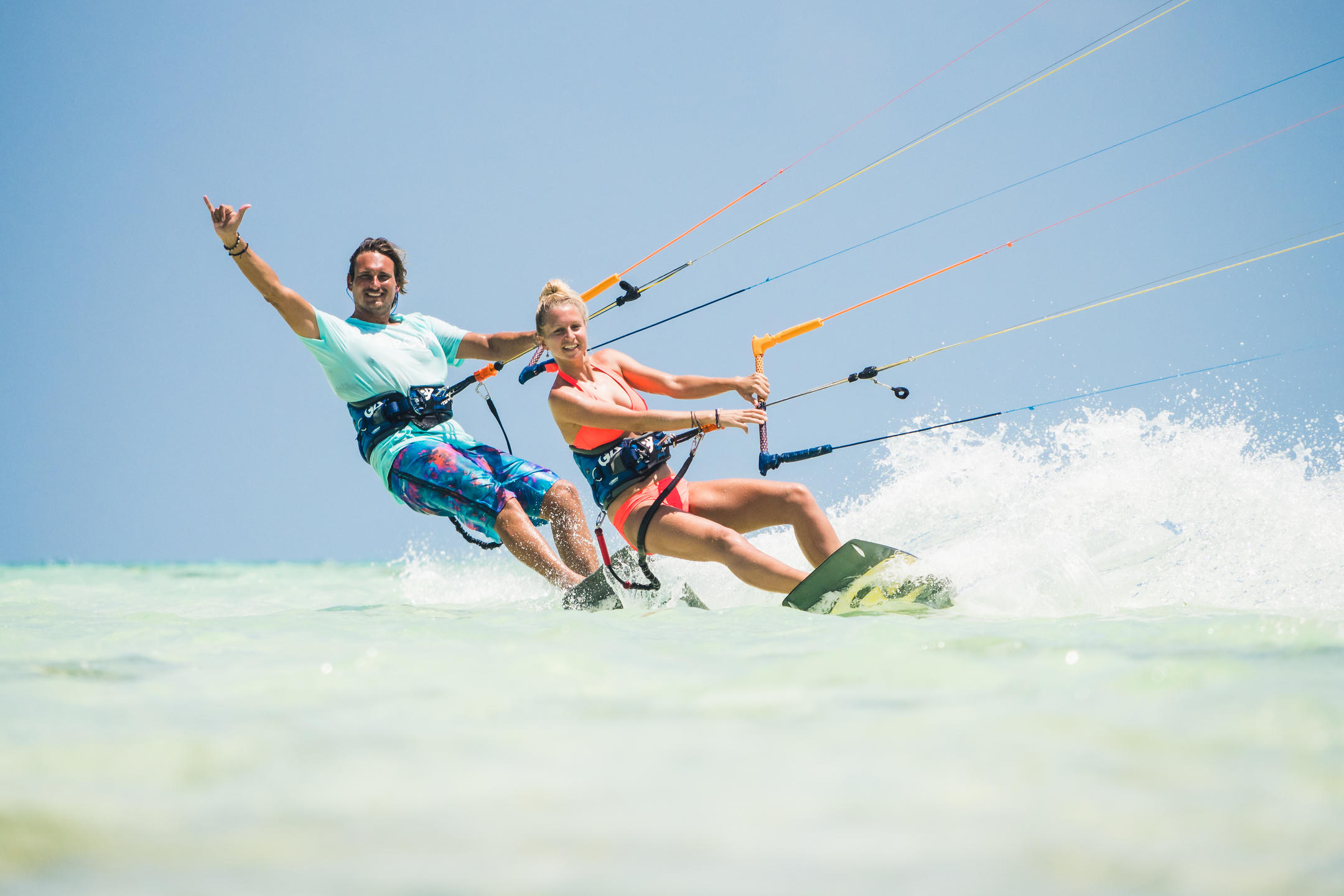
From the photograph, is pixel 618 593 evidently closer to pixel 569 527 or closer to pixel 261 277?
pixel 569 527

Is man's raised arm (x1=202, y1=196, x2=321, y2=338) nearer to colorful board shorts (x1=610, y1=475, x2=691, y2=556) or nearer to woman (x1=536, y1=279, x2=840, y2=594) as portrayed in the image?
woman (x1=536, y1=279, x2=840, y2=594)

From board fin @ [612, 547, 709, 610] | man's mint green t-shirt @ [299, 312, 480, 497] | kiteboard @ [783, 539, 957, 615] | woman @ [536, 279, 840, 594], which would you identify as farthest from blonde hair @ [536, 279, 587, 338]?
kiteboard @ [783, 539, 957, 615]

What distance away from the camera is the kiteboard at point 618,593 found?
12.8ft

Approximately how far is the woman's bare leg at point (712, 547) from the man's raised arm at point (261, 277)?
182 centimetres

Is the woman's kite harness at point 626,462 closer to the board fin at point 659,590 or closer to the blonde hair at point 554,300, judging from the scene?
the board fin at point 659,590

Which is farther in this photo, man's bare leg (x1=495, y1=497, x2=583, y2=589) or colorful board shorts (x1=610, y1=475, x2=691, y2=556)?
colorful board shorts (x1=610, y1=475, x2=691, y2=556)

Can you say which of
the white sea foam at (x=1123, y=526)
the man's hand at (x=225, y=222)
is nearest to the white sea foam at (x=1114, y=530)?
the white sea foam at (x=1123, y=526)

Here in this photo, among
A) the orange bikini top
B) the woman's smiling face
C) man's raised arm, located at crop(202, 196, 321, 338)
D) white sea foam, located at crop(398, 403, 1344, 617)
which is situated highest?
man's raised arm, located at crop(202, 196, 321, 338)

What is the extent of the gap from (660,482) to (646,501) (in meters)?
0.16

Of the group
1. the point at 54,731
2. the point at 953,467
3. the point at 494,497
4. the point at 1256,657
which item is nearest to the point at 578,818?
the point at 54,731

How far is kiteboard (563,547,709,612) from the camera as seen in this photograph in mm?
3914

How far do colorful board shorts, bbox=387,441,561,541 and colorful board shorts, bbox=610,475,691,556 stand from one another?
38 centimetres

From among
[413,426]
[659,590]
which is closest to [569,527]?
[659,590]

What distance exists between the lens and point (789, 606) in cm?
373
